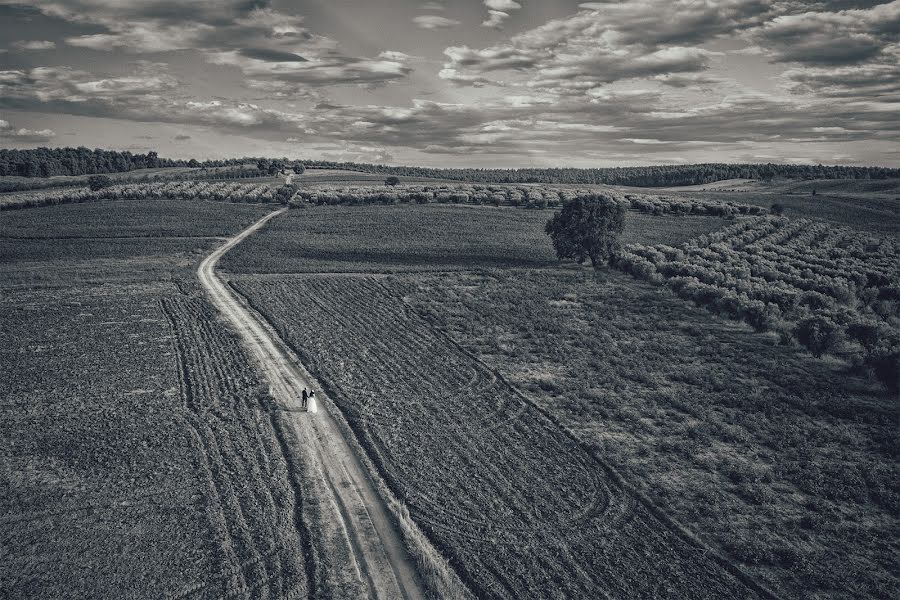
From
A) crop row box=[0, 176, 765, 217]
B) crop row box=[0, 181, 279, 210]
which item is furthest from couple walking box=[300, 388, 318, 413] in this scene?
crop row box=[0, 181, 279, 210]

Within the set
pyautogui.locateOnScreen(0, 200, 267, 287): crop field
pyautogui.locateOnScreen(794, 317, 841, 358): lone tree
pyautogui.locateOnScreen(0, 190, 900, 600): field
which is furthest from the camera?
pyautogui.locateOnScreen(0, 200, 267, 287): crop field

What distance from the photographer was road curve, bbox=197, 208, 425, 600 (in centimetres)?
1316

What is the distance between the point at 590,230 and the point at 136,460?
131 ft

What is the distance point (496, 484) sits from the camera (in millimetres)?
16641

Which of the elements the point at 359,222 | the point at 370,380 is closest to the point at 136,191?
the point at 359,222

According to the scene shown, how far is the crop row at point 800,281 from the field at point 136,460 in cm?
2505

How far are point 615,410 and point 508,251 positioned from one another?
35.0 meters

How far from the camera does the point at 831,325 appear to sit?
28000 mm

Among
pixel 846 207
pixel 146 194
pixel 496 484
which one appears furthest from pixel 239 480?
pixel 846 207

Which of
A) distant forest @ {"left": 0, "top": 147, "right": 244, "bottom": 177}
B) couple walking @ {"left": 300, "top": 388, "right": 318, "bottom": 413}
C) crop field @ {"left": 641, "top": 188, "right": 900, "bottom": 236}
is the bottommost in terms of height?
couple walking @ {"left": 300, "top": 388, "right": 318, "bottom": 413}

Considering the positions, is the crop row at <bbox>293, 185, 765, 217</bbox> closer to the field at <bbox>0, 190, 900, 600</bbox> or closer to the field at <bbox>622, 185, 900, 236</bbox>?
the field at <bbox>622, 185, 900, 236</bbox>

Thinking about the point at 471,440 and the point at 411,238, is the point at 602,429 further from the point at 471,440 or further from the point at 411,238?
the point at 411,238

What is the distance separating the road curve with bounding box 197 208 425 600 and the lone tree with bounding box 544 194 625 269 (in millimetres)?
29376

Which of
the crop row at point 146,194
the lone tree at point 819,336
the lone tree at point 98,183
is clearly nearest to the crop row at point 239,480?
the lone tree at point 819,336
